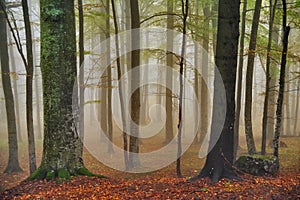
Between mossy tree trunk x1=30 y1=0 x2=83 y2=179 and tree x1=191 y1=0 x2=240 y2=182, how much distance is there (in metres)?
3.08

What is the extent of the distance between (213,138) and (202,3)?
335 inches

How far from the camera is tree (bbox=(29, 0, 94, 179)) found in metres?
5.88

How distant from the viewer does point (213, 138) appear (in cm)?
622

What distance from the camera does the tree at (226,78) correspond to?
5.92 m

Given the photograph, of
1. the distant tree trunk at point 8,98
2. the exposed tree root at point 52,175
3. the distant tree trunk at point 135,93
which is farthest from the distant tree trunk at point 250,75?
the distant tree trunk at point 8,98

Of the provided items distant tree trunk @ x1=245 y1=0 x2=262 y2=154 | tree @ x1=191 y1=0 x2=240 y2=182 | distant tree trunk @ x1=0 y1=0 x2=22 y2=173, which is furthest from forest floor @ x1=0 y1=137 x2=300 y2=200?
distant tree trunk @ x1=0 y1=0 x2=22 y2=173

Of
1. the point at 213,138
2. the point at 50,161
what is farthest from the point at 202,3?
the point at 50,161

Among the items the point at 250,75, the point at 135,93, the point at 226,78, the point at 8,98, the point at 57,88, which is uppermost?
the point at 250,75

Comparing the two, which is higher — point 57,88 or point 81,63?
point 81,63

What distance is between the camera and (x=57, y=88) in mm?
5938

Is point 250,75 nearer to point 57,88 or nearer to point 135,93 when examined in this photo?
point 135,93

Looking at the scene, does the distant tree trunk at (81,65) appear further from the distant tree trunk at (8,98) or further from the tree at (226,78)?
the tree at (226,78)

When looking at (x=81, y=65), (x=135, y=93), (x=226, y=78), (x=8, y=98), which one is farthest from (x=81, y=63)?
(x=226, y=78)

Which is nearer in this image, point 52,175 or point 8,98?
point 52,175
